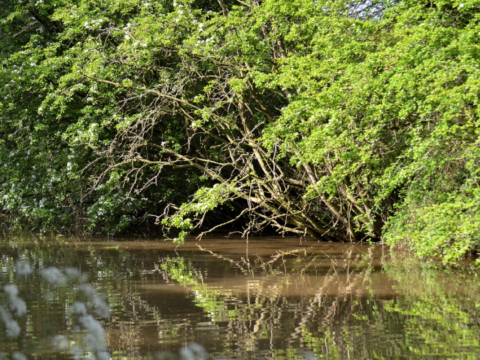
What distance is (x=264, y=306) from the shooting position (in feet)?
23.8

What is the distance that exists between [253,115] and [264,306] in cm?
860

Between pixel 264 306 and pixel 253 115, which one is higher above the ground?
pixel 253 115

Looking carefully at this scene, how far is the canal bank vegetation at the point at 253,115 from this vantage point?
30.6 feet

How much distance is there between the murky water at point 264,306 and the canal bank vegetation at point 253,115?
0.97m

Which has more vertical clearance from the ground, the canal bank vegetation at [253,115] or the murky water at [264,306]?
the canal bank vegetation at [253,115]

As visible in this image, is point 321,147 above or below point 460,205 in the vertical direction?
above

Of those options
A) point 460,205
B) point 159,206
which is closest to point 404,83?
point 460,205

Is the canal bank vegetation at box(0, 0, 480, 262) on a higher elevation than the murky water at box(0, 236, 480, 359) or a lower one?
higher

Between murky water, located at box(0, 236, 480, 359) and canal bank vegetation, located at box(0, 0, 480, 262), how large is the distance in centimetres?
97

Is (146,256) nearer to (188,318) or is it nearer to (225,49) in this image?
(225,49)

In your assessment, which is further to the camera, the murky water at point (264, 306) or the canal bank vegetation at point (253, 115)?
the canal bank vegetation at point (253, 115)

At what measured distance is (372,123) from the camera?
33.7ft

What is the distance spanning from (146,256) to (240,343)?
7420mm

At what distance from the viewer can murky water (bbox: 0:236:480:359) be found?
217 inches
